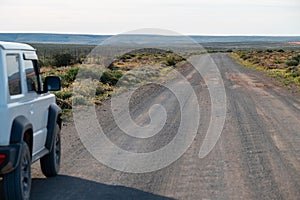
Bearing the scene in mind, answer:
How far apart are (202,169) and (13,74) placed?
3.82 meters

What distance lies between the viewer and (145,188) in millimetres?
7918

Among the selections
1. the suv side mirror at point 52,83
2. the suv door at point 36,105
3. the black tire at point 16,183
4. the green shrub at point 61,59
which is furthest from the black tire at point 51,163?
the green shrub at point 61,59

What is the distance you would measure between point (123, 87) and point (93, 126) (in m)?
12.3

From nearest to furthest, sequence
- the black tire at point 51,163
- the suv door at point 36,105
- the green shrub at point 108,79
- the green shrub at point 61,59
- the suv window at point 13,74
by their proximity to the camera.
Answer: the suv window at point 13,74
the suv door at point 36,105
the black tire at point 51,163
the green shrub at point 108,79
the green shrub at point 61,59

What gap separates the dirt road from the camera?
7.67m

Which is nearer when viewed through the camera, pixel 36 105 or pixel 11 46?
pixel 11 46

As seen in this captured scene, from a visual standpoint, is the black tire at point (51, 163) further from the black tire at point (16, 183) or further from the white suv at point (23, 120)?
the black tire at point (16, 183)

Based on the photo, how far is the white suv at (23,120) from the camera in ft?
19.9

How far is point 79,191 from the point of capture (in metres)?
7.67

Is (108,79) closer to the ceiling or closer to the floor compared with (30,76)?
closer to the floor

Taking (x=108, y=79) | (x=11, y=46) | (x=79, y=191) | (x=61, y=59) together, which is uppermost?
(x=11, y=46)

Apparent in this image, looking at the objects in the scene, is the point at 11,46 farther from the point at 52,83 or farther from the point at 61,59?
the point at 61,59

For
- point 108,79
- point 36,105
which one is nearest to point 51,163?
point 36,105

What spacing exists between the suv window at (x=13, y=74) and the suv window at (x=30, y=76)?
1.38 feet
